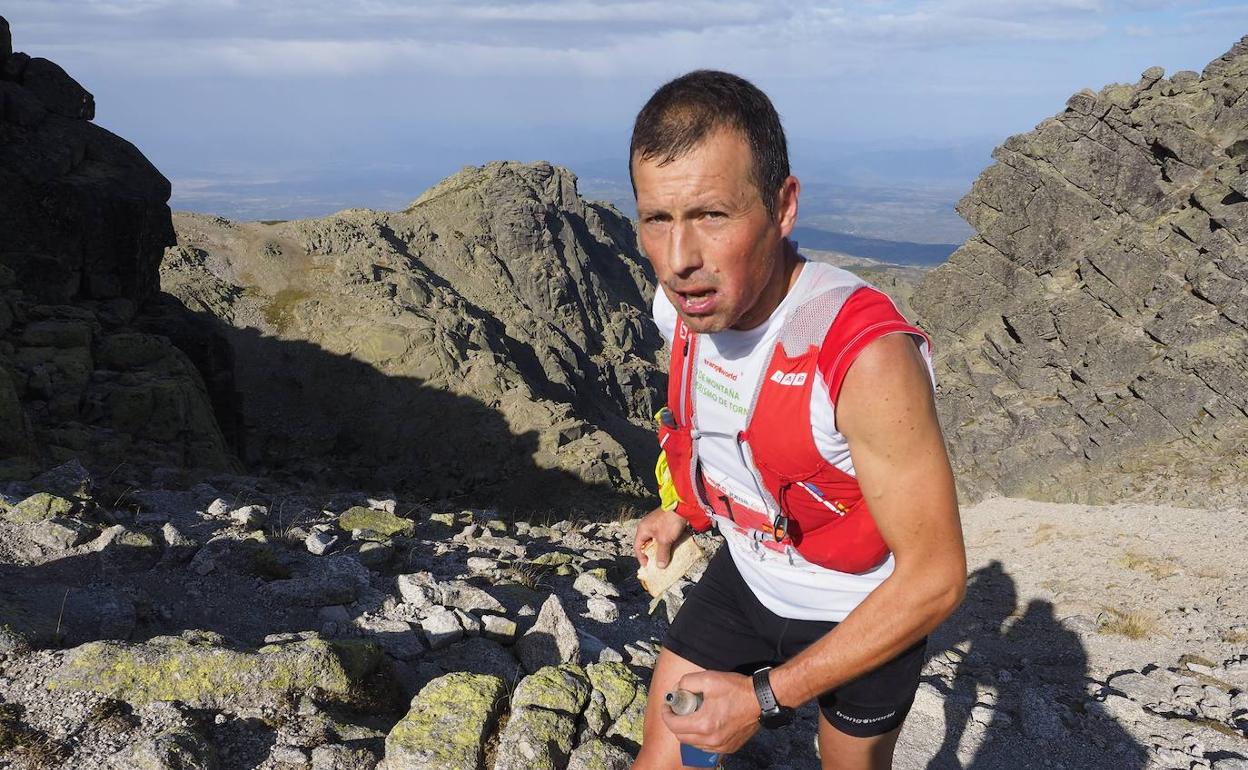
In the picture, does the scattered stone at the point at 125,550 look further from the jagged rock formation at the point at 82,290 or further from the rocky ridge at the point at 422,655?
the jagged rock formation at the point at 82,290

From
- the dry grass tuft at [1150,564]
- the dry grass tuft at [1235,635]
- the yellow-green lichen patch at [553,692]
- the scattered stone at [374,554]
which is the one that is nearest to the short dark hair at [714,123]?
the yellow-green lichen patch at [553,692]

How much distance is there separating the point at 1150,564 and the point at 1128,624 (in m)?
4.19

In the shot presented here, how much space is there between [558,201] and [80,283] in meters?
38.0

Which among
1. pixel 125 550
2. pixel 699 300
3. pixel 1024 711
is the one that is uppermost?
pixel 699 300

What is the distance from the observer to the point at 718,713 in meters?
2.49

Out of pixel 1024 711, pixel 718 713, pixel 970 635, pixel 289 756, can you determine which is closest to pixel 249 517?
pixel 289 756

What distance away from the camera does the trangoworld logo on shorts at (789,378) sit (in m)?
2.43

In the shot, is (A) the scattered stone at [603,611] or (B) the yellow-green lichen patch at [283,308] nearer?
(A) the scattered stone at [603,611]

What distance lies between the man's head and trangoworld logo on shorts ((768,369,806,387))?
0.73 ft

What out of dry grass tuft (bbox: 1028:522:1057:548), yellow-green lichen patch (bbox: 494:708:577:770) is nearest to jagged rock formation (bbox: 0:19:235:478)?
yellow-green lichen patch (bbox: 494:708:577:770)

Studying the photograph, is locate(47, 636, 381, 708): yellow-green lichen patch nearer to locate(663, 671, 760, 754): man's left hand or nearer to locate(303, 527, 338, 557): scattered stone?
locate(663, 671, 760, 754): man's left hand

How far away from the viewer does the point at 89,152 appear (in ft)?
85.6

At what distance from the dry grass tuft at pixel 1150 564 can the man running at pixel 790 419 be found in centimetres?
1313

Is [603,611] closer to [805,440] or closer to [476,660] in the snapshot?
[476,660]
